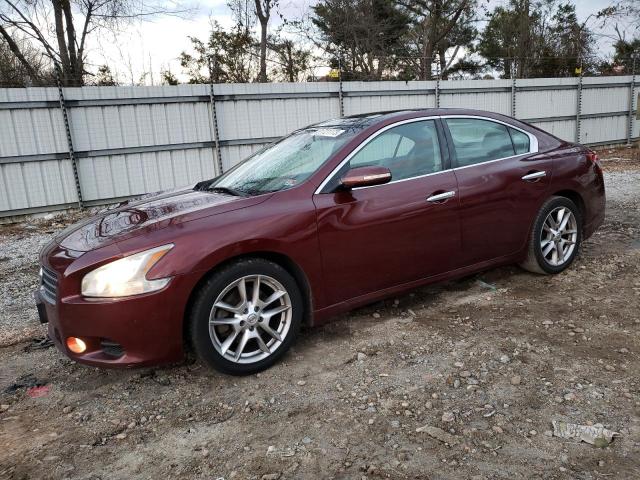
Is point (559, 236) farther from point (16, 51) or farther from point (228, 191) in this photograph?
point (16, 51)

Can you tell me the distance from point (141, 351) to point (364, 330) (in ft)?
5.17

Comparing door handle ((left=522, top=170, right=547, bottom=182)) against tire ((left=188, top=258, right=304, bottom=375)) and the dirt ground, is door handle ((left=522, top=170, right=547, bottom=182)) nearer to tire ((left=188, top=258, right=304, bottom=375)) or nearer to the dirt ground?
the dirt ground

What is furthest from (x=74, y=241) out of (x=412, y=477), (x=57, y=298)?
(x=412, y=477)

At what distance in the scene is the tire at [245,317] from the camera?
290 centimetres

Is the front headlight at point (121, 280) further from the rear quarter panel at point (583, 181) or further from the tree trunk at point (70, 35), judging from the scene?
the tree trunk at point (70, 35)

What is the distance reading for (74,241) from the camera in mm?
3121

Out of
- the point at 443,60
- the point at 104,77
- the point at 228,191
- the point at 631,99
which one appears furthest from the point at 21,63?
the point at 443,60

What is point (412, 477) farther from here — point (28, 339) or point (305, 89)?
point (305, 89)

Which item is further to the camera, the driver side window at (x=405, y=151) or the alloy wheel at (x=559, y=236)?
the alloy wheel at (x=559, y=236)

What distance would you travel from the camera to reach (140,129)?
31.8 feet

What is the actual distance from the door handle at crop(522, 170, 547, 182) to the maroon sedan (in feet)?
0.09

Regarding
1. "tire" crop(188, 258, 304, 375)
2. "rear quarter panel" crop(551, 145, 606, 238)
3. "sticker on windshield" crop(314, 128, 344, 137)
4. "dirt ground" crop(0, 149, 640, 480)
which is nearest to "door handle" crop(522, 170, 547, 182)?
"rear quarter panel" crop(551, 145, 606, 238)

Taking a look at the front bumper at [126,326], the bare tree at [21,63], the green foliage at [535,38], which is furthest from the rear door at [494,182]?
the green foliage at [535,38]

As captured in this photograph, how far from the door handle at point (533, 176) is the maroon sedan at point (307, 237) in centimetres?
3
